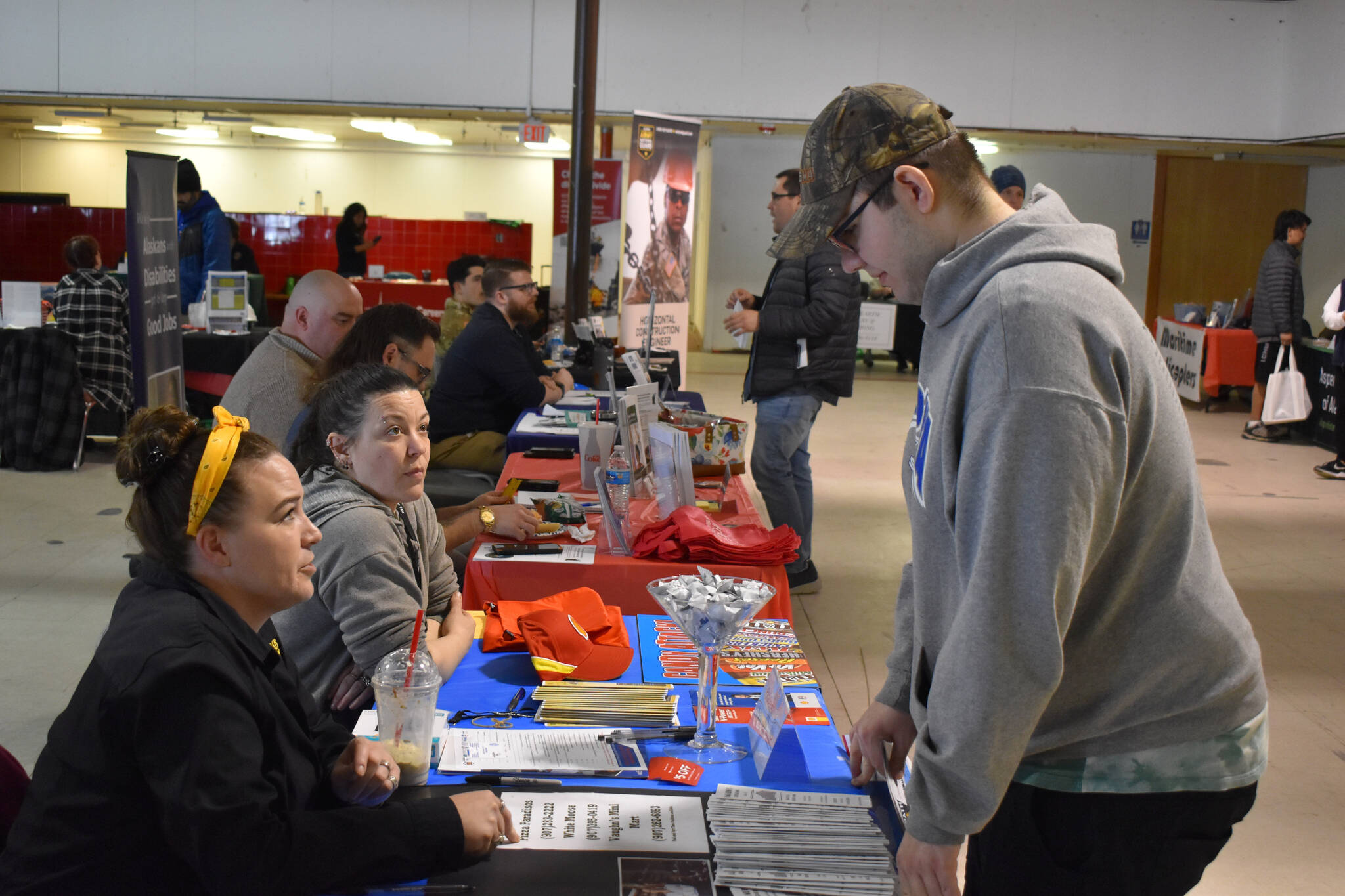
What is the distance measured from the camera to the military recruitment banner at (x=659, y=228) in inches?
319

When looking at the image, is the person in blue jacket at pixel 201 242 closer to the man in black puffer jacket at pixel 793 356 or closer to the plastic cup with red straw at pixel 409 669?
the man in black puffer jacket at pixel 793 356

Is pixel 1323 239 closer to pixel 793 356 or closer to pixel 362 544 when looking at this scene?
pixel 793 356

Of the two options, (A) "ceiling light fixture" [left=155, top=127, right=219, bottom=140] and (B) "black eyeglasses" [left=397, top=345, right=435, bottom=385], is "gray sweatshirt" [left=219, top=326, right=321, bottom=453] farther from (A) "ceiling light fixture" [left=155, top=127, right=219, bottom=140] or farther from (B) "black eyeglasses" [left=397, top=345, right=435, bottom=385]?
(A) "ceiling light fixture" [left=155, top=127, right=219, bottom=140]

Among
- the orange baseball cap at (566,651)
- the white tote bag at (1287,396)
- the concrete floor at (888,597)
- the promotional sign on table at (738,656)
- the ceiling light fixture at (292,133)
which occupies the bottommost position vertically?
the concrete floor at (888,597)

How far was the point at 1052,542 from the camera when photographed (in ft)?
3.40

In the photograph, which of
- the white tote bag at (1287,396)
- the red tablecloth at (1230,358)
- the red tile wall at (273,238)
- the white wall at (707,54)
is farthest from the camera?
the red tile wall at (273,238)

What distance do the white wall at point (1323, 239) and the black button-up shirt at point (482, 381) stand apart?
35.2ft

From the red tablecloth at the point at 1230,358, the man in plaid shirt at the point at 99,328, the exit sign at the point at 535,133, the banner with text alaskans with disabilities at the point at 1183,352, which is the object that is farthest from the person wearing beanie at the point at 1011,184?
the red tablecloth at the point at 1230,358

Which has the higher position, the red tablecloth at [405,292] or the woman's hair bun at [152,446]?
the red tablecloth at [405,292]

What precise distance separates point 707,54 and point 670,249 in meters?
2.75

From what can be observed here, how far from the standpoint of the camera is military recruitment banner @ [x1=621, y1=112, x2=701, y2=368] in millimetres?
8102

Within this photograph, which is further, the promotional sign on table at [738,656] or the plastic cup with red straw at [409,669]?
the promotional sign on table at [738,656]

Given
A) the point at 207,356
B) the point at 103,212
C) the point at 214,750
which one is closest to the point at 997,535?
the point at 214,750

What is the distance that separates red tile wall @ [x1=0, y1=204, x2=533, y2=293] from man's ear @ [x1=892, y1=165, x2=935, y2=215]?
43.8 ft
